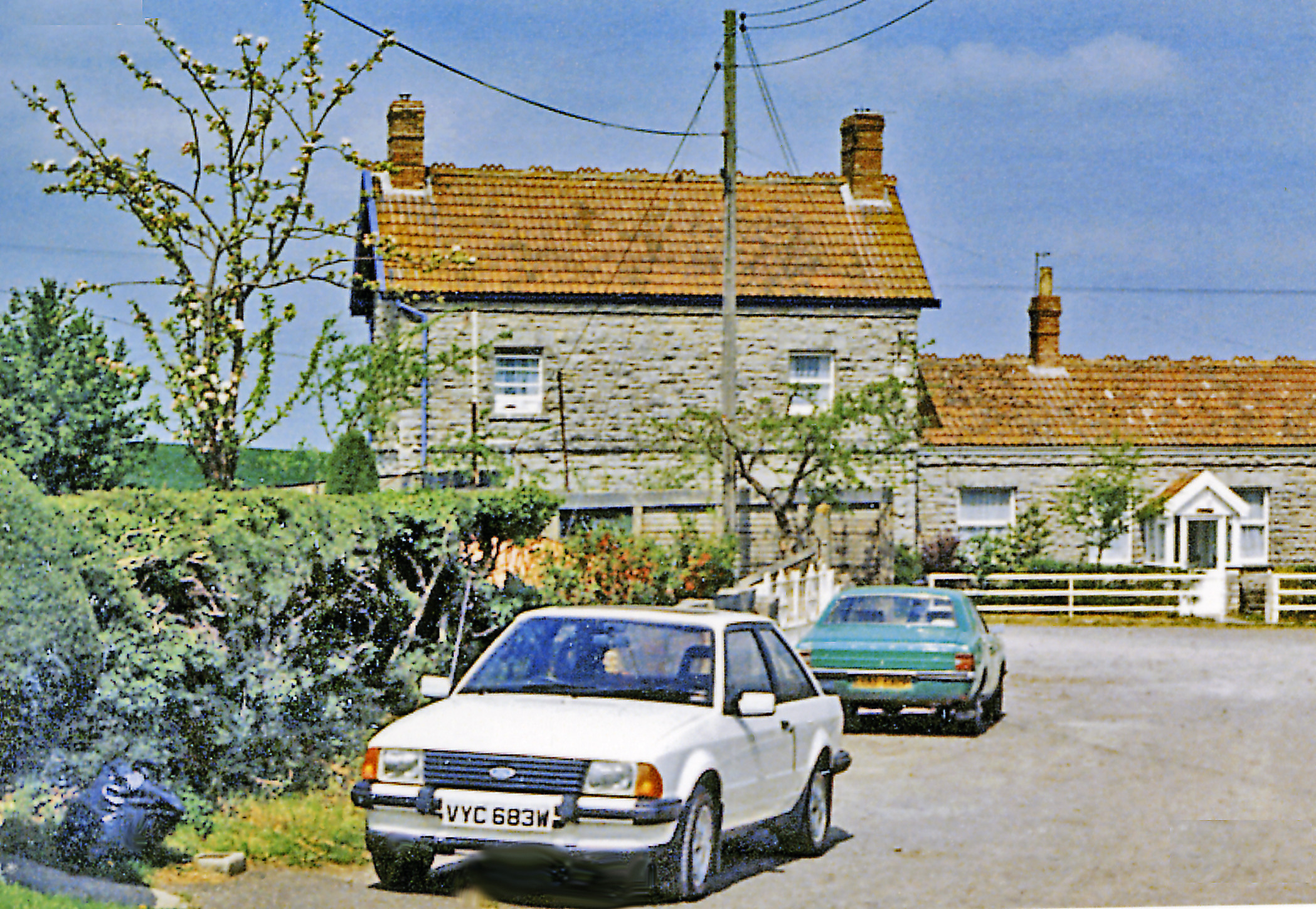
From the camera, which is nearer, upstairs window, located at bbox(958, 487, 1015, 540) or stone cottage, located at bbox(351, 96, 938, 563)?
stone cottage, located at bbox(351, 96, 938, 563)

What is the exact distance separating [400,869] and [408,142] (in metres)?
27.3

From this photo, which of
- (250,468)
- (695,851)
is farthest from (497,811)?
(250,468)

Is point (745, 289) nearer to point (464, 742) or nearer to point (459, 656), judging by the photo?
point (459, 656)

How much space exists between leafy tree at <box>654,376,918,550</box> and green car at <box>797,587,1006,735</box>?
12983 mm

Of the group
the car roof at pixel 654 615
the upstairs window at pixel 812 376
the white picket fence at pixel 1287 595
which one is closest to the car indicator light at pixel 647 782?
the car roof at pixel 654 615

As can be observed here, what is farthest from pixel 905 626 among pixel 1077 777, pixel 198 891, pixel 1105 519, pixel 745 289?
pixel 1105 519

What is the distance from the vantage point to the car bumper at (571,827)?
8.04 metres

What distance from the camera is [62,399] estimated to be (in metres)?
14.5

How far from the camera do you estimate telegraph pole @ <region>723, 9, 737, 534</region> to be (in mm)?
26344

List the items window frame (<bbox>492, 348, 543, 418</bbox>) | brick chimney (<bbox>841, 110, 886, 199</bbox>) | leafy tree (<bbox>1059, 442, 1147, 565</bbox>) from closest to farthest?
window frame (<bbox>492, 348, 543, 418</bbox>)
brick chimney (<bbox>841, 110, 886, 199</bbox>)
leafy tree (<bbox>1059, 442, 1147, 565</bbox>)

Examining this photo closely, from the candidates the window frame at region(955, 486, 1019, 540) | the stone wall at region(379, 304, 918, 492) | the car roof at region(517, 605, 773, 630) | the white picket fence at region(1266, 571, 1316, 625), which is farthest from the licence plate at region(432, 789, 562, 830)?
the window frame at region(955, 486, 1019, 540)

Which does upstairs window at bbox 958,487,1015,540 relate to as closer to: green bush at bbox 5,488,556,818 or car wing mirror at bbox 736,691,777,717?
green bush at bbox 5,488,556,818

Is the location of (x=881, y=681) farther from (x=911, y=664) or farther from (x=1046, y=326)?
(x=1046, y=326)

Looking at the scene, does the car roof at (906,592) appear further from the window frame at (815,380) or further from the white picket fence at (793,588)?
the window frame at (815,380)
